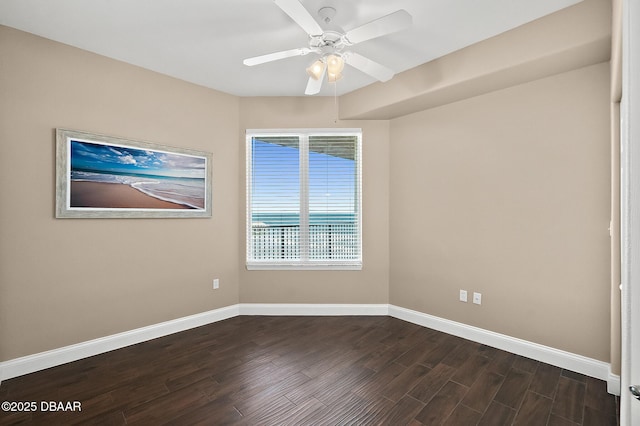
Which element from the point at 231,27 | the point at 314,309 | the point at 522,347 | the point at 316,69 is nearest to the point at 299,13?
the point at 316,69

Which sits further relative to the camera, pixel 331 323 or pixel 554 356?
pixel 331 323

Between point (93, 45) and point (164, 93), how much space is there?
69cm

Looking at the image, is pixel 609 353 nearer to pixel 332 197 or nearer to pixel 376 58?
pixel 332 197

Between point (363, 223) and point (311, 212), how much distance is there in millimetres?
682

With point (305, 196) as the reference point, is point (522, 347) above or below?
below

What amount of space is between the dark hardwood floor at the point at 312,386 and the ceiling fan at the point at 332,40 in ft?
7.69

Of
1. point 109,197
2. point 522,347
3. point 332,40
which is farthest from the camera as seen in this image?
point 109,197

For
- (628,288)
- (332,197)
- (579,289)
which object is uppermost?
(332,197)

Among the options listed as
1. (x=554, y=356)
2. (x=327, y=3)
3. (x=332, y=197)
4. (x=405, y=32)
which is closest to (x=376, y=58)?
(x=405, y=32)

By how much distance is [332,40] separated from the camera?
2090 mm

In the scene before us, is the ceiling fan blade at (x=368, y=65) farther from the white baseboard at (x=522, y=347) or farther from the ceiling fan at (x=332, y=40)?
the white baseboard at (x=522, y=347)

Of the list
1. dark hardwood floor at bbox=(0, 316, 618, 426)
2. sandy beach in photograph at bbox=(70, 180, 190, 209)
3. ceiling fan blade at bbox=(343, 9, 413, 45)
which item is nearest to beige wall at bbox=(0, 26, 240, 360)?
sandy beach in photograph at bbox=(70, 180, 190, 209)

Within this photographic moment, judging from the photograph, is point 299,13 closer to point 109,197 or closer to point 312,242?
point 109,197

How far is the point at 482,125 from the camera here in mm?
3018
